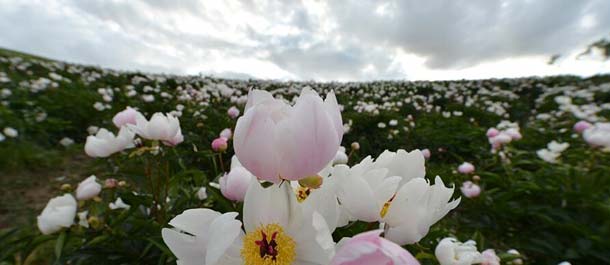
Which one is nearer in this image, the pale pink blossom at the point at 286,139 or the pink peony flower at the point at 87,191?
the pale pink blossom at the point at 286,139

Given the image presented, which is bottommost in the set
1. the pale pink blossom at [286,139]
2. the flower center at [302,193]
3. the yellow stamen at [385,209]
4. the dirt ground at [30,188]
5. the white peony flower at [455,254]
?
the dirt ground at [30,188]

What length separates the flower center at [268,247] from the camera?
0.50 meters

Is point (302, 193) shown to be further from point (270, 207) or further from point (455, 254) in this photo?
point (455, 254)

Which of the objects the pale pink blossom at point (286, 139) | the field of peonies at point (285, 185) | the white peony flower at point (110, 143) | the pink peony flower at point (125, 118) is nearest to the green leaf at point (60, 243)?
the field of peonies at point (285, 185)

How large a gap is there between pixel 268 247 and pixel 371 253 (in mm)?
168

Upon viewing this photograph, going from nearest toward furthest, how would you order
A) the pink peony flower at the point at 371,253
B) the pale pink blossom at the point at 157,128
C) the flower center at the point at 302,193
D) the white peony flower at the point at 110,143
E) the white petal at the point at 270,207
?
the pink peony flower at the point at 371,253 < the white petal at the point at 270,207 < the flower center at the point at 302,193 < the pale pink blossom at the point at 157,128 < the white peony flower at the point at 110,143

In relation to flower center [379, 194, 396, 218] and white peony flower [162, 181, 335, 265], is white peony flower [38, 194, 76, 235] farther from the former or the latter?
flower center [379, 194, 396, 218]

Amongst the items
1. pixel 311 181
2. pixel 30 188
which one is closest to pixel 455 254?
pixel 311 181

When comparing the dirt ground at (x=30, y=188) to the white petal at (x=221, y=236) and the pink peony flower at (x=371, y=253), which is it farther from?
the pink peony flower at (x=371, y=253)

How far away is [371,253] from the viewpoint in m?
0.42

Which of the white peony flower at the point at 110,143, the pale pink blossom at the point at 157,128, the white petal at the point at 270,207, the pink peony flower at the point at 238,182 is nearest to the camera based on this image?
the white petal at the point at 270,207

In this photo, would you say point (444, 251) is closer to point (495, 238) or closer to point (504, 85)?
point (495, 238)

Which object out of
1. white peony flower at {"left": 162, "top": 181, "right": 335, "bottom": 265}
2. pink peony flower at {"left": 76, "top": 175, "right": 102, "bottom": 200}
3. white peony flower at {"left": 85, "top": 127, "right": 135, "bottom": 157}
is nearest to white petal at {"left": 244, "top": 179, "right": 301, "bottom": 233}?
white peony flower at {"left": 162, "top": 181, "right": 335, "bottom": 265}

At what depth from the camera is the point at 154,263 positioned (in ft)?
4.76
